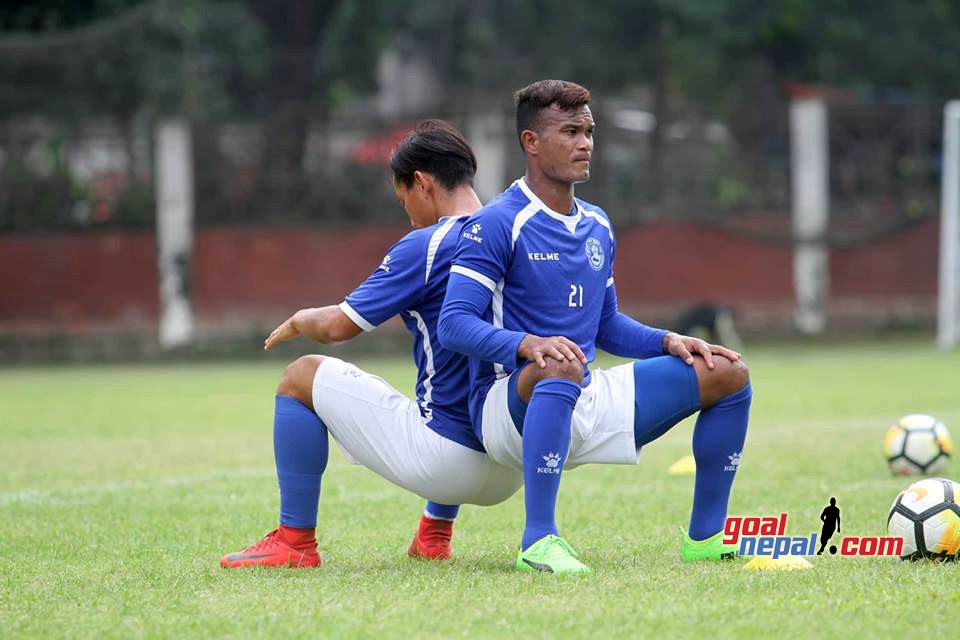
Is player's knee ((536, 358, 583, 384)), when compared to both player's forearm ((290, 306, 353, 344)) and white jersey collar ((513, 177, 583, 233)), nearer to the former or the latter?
white jersey collar ((513, 177, 583, 233))

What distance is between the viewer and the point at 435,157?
5.60 metres

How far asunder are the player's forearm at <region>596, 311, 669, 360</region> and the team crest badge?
284mm

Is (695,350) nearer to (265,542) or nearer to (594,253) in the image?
(594,253)

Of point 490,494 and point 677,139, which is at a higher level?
point 677,139

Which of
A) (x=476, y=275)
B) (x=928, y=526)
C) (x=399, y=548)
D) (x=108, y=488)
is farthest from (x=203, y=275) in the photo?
(x=928, y=526)

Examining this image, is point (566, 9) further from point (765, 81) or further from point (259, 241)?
point (259, 241)

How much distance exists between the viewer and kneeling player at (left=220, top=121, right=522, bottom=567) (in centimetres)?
543

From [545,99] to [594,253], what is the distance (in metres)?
0.60

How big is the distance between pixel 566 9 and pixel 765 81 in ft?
12.1

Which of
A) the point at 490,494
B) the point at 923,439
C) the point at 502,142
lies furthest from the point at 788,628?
the point at 502,142

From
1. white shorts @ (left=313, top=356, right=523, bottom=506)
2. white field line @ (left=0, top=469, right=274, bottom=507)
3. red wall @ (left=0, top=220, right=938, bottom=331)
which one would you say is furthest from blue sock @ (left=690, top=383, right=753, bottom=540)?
red wall @ (left=0, top=220, right=938, bottom=331)

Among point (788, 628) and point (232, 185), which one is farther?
point (232, 185)

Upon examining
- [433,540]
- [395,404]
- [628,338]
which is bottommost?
[433,540]

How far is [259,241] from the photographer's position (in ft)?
74.3
